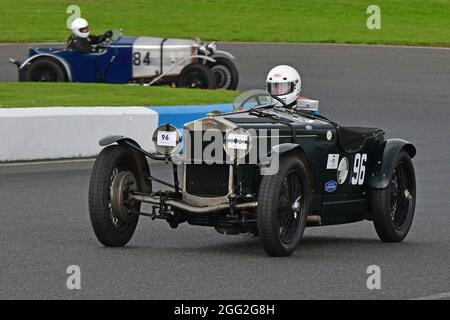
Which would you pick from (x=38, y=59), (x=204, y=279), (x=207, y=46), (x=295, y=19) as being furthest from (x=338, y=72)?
(x=204, y=279)

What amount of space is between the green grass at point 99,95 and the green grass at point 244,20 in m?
10.5

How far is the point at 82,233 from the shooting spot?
32.3 ft

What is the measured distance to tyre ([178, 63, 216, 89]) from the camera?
2120 centimetres

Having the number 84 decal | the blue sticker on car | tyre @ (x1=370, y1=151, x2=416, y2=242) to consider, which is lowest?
tyre @ (x1=370, y1=151, x2=416, y2=242)

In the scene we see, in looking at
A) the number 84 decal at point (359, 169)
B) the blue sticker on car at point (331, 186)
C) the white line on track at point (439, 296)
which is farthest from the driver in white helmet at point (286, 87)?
the white line on track at point (439, 296)

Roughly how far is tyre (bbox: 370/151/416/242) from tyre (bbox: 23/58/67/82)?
11.8 metres

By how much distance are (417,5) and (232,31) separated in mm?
8401

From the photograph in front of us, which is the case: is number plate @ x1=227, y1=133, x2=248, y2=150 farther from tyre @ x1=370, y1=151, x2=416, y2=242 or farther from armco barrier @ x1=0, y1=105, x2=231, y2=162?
armco barrier @ x1=0, y1=105, x2=231, y2=162

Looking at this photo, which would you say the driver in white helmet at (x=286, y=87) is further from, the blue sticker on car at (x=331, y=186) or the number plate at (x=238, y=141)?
the number plate at (x=238, y=141)

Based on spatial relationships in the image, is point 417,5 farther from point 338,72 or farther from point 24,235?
point 24,235

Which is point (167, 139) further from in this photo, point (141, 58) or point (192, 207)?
point (141, 58)

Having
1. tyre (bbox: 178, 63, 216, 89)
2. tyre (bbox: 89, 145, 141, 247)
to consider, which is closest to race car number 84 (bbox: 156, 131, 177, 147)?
tyre (bbox: 89, 145, 141, 247)

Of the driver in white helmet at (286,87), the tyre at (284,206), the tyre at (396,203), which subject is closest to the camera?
the tyre at (284,206)

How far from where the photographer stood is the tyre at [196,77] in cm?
2120
